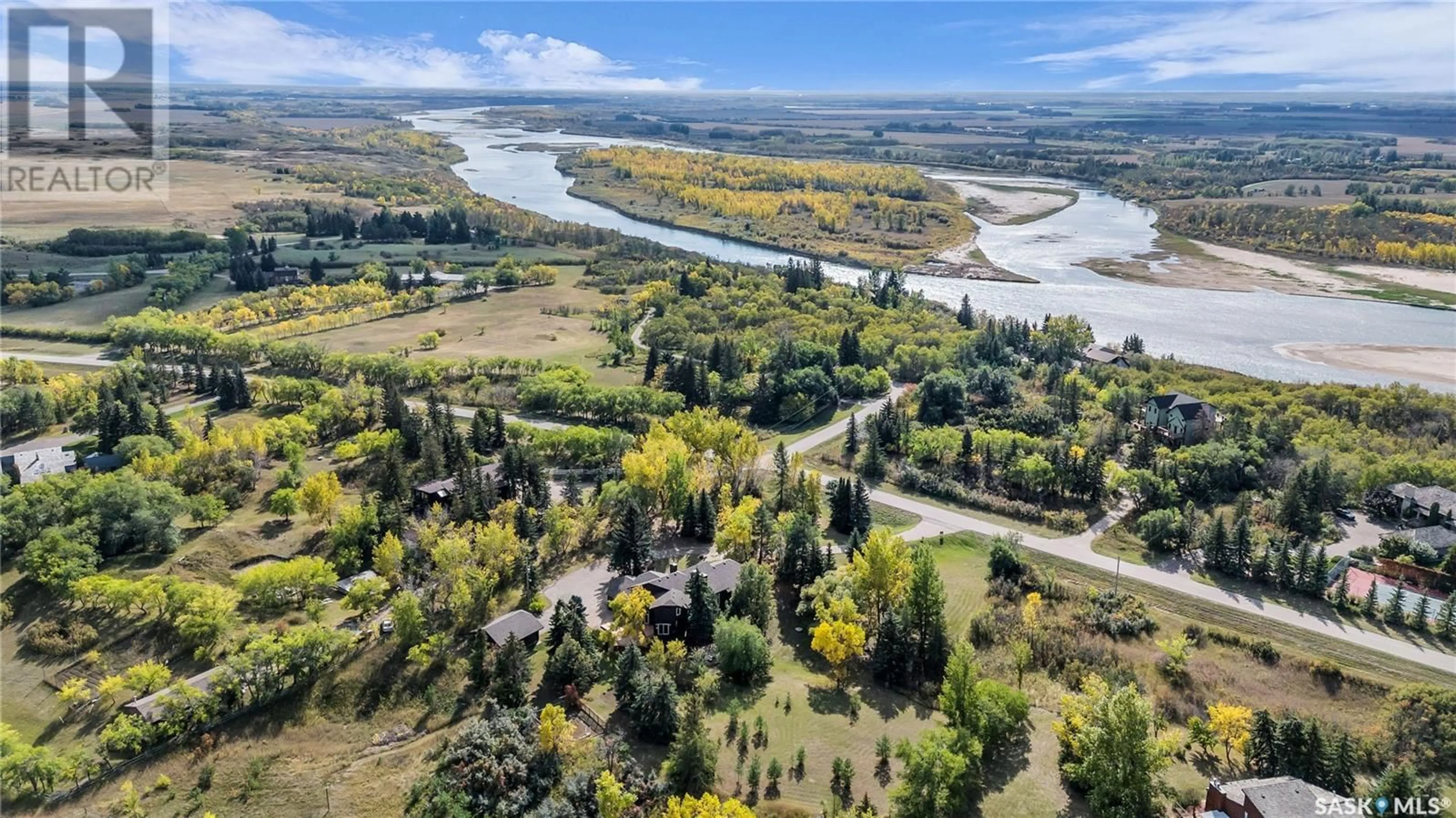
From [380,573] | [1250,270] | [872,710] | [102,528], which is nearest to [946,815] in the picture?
[872,710]

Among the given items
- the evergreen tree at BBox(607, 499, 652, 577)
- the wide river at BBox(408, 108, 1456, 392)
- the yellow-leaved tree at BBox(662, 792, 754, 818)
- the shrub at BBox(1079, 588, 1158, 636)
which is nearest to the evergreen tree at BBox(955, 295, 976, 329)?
the wide river at BBox(408, 108, 1456, 392)

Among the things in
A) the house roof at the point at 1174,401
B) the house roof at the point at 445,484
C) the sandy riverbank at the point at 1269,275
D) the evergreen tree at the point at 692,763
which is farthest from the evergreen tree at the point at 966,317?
the evergreen tree at the point at 692,763

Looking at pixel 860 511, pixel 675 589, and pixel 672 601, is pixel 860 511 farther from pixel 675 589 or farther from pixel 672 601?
pixel 672 601

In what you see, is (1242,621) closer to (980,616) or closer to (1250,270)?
(980,616)

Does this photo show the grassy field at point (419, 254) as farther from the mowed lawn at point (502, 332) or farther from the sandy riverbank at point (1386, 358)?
the sandy riverbank at point (1386, 358)

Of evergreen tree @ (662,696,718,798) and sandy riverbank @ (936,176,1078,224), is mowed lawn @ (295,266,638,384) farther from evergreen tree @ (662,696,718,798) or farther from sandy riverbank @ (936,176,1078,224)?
sandy riverbank @ (936,176,1078,224)
